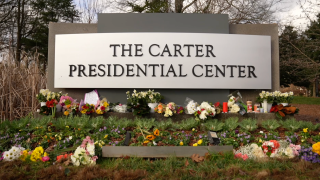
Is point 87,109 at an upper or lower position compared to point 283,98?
lower

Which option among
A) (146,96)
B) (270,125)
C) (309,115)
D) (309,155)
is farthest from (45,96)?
(309,115)

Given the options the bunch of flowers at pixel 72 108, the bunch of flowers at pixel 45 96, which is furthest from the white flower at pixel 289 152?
the bunch of flowers at pixel 45 96

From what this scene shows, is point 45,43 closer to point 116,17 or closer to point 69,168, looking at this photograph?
point 116,17

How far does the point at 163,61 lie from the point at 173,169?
358 cm

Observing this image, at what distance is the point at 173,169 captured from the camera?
10.1 ft

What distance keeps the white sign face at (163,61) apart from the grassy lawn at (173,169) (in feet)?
10.0

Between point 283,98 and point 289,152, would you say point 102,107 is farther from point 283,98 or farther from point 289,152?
point 283,98

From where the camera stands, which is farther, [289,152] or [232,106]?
[232,106]

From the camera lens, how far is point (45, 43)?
750 inches

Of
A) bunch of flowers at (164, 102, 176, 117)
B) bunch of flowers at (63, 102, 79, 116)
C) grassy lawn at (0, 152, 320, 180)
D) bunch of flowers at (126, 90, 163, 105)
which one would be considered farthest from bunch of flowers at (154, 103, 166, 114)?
grassy lawn at (0, 152, 320, 180)

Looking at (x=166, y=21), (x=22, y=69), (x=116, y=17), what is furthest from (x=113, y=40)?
(x=22, y=69)

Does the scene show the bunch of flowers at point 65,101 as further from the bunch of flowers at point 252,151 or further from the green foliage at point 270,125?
the green foliage at point 270,125

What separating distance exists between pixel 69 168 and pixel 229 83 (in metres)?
4.36

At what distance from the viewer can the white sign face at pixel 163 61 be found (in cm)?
625
